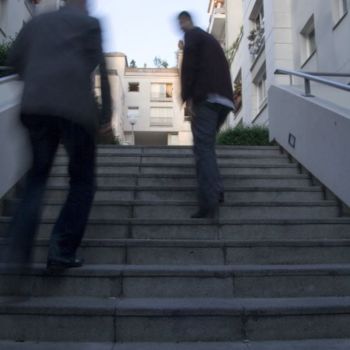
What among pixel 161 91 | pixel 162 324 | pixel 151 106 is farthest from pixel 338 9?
pixel 161 91

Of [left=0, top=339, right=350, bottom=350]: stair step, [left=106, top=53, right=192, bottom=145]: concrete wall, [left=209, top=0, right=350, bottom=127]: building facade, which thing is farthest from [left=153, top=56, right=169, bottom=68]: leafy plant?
[left=0, top=339, right=350, bottom=350]: stair step

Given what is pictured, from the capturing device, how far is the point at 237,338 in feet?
9.77

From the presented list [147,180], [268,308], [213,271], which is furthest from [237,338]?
[147,180]

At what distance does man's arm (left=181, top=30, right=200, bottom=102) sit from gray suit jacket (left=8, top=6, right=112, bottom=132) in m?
1.46

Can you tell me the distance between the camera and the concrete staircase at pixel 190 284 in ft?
9.76

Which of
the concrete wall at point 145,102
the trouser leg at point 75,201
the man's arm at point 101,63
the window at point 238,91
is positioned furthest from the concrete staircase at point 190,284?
the concrete wall at point 145,102

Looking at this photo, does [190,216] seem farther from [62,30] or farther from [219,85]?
[62,30]

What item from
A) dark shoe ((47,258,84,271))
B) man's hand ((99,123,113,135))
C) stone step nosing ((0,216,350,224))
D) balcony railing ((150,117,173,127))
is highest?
man's hand ((99,123,113,135))

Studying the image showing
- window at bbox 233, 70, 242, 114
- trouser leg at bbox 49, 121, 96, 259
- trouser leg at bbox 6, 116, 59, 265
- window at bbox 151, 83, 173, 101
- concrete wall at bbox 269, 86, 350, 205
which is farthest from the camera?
window at bbox 151, 83, 173, 101

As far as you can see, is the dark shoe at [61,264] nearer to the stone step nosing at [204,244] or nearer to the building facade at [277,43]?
the stone step nosing at [204,244]

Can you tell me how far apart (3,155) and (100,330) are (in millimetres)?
2387

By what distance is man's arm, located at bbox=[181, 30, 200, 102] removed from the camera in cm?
468

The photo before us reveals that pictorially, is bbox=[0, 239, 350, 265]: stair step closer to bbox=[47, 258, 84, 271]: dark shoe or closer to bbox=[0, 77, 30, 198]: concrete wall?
bbox=[47, 258, 84, 271]: dark shoe

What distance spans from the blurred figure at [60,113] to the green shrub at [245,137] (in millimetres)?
7082
